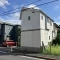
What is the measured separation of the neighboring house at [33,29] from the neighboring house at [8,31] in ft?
51.2

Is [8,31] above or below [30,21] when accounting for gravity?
below

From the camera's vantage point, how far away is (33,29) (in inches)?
920

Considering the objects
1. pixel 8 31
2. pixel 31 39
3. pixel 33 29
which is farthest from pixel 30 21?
pixel 8 31

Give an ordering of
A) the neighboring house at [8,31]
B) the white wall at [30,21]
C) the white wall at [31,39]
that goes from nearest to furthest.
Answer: the white wall at [31,39] < the white wall at [30,21] < the neighboring house at [8,31]

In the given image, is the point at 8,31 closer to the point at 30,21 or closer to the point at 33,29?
the point at 30,21


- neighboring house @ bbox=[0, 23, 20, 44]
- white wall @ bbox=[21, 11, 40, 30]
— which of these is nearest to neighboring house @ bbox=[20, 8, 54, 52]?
white wall @ bbox=[21, 11, 40, 30]

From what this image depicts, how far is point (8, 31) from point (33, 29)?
1830cm

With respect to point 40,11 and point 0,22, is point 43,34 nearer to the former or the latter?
point 40,11

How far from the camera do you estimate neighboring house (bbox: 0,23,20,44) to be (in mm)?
39513

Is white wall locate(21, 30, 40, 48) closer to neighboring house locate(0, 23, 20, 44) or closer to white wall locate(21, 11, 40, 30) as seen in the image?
white wall locate(21, 11, 40, 30)

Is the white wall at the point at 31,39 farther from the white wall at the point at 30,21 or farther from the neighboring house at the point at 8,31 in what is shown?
the neighboring house at the point at 8,31

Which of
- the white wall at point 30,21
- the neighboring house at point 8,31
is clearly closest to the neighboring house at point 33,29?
the white wall at point 30,21

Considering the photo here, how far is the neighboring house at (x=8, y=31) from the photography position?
39513mm

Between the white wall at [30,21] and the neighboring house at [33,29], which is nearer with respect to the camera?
the neighboring house at [33,29]
